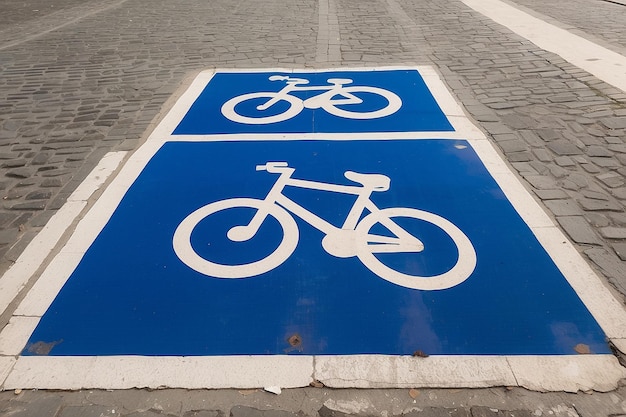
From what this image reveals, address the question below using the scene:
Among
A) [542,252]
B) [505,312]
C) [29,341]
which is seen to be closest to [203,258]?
[29,341]

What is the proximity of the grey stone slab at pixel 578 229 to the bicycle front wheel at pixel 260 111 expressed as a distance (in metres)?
3.42

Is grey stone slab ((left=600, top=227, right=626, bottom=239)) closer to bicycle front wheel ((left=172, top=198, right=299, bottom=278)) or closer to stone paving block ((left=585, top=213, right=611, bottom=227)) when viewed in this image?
stone paving block ((left=585, top=213, right=611, bottom=227))

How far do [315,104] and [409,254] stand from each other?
339 centimetres

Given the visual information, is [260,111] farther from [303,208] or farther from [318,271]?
[318,271]

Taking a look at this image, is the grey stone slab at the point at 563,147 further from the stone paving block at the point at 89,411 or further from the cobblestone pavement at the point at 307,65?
the stone paving block at the point at 89,411

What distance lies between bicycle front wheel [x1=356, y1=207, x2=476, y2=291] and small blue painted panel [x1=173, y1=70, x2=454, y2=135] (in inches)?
74.5

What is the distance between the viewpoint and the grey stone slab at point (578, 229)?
11.8 ft

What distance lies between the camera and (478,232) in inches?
146

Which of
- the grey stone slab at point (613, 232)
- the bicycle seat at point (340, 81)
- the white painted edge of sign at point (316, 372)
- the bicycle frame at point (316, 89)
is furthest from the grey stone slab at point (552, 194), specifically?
the bicycle seat at point (340, 81)

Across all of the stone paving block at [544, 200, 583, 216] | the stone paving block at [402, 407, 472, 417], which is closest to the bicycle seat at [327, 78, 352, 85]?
the stone paving block at [544, 200, 583, 216]

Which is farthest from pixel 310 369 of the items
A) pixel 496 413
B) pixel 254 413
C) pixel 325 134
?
pixel 325 134

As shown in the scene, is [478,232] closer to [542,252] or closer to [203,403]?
[542,252]

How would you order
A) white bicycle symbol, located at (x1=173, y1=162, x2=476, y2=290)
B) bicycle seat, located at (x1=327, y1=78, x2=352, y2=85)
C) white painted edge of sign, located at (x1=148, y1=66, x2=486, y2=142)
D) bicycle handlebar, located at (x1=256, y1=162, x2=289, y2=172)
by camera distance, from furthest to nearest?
bicycle seat, located at (x1=327, y1=78, x2=352, y2=85) → white painted edge of sign, located at (x1=148, y1=66, x2=486, y2=142) → bicycle handlebar, located at (x1=256, y1=162, x2=289, y2=172) → white bicycle symbol, located at (x1=173, y1=162, x2=476, y2=290)

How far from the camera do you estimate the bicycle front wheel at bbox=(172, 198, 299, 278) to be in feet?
11.1
